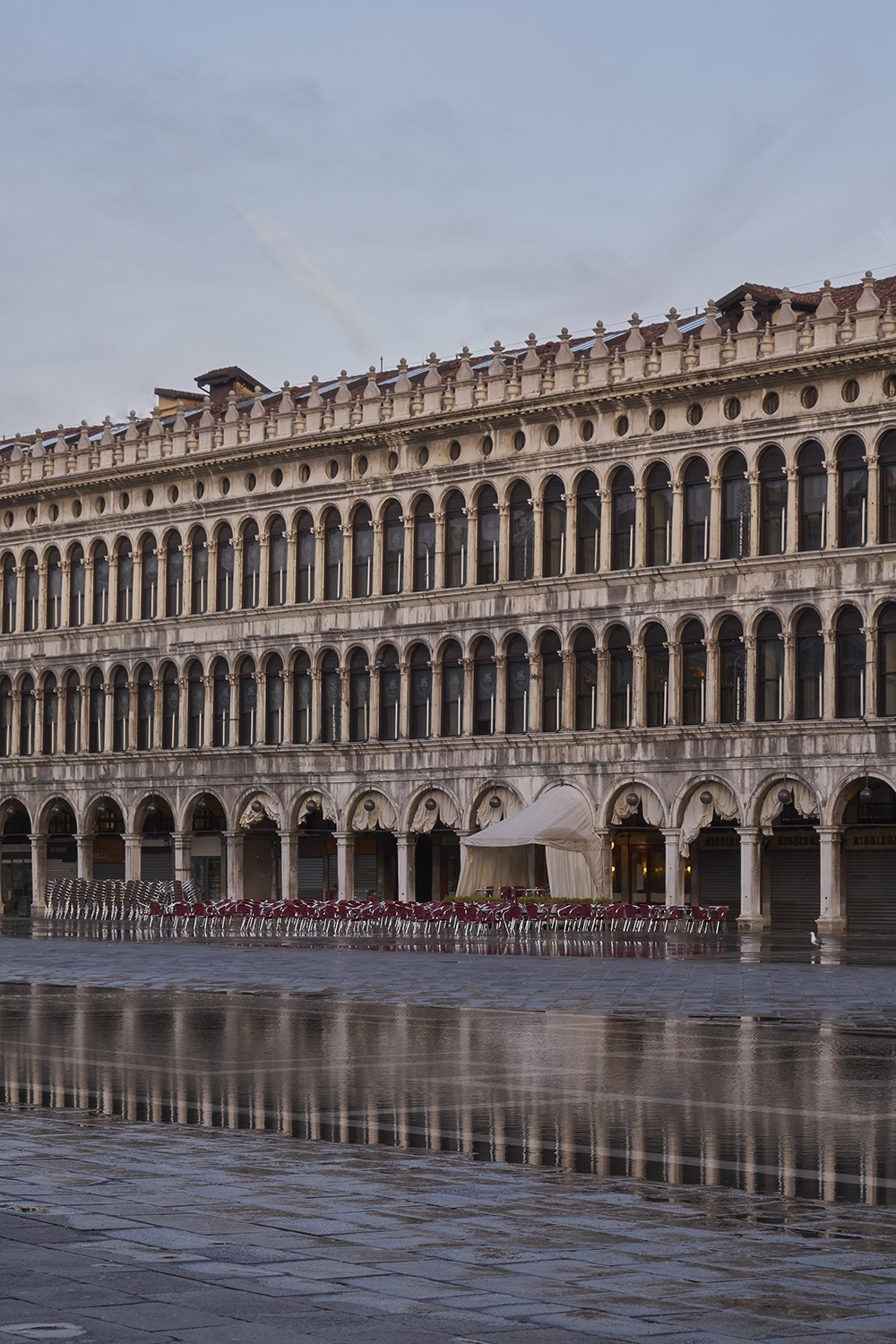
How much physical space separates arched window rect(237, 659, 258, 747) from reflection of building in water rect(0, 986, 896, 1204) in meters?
42.4

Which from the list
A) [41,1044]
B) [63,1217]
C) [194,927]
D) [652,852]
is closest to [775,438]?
[652,852]

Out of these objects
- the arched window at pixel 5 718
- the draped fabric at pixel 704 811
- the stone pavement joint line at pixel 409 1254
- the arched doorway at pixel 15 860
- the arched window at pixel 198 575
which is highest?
the arched window at pixel 198 575

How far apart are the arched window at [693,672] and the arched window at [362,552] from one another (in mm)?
11715

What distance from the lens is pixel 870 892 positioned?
51.5 metres

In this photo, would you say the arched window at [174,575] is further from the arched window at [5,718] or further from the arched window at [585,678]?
the arched window at [585,678]

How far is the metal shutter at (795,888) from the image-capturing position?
5284 cm

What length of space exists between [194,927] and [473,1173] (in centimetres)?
4169

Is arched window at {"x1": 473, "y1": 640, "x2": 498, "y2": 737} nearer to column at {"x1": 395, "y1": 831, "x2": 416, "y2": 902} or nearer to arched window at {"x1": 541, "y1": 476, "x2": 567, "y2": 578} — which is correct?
arched window at {"x1": 541, "y1": 476, "x2": 567, "y2": 578}

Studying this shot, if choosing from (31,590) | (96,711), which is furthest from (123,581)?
(31,590)

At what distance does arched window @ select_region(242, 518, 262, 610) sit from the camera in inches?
2539

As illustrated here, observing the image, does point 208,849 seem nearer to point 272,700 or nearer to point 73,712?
point 272,700

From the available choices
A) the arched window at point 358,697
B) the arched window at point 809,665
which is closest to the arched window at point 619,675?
the arched window at point 809,665

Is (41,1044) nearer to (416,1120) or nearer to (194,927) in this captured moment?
(416,1120)

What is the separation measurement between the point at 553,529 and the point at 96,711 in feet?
67.8
